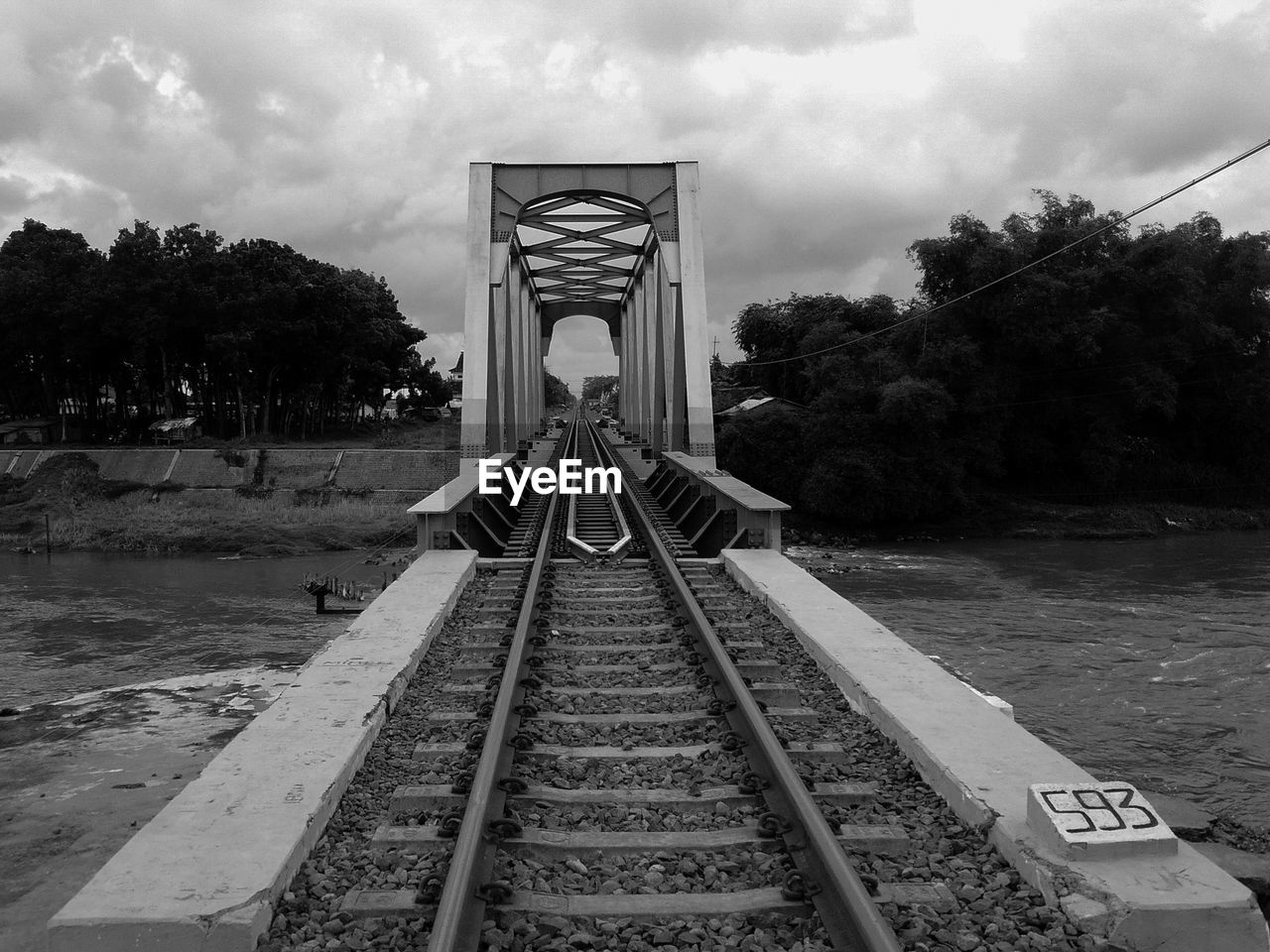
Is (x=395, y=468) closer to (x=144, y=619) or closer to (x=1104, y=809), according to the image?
(x=144, y=619)

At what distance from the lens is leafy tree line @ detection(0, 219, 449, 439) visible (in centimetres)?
3706

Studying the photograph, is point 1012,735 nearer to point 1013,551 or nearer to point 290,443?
point 1013,551

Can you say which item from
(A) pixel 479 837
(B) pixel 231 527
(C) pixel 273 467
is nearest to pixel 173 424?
(C) pixel 273 467

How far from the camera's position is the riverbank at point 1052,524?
1164 inches

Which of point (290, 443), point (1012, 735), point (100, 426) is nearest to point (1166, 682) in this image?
point (1012, 735)

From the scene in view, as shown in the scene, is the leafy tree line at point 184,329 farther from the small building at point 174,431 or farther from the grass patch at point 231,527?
the grass patch at point 231,527

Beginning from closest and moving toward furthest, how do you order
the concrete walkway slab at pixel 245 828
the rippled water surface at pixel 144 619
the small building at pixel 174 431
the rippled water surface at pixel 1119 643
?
the concrete walkway slab at pixel 245 828 < the rippled water surface at pixel 1119 643 < the rippled water surface at pixel 144 619 < the small building at pixel 174 431

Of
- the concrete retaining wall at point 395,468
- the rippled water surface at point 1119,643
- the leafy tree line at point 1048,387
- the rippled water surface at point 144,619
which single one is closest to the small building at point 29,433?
the concrete retaining wall at point 395,468

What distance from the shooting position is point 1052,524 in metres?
30.3

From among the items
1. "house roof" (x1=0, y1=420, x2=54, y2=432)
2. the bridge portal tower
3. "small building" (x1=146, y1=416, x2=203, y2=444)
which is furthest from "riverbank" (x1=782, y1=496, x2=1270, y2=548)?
"house roof" (x1=0, y1=420, x2=54, y2=432)

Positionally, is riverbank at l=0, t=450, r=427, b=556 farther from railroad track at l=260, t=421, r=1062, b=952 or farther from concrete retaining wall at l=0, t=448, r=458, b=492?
railroad track at l=260, t=421, r=1062, b=952

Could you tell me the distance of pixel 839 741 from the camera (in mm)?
4188

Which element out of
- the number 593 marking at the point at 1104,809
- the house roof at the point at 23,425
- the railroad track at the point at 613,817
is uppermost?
the house roof at the point at 23,425

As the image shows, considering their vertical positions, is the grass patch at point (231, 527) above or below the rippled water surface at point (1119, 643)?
above
